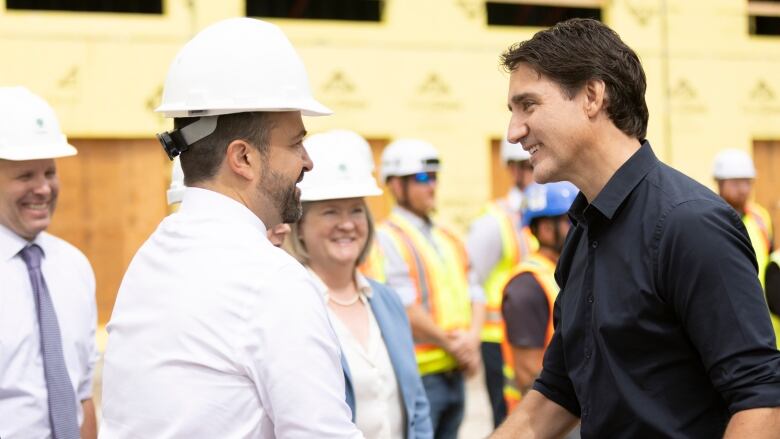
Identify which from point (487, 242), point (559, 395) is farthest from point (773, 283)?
point (559, 395)

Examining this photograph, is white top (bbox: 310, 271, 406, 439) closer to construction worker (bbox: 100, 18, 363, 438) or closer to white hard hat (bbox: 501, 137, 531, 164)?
construction worker (bbox: 100, 18, 363, 438)

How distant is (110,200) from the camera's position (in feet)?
38.3

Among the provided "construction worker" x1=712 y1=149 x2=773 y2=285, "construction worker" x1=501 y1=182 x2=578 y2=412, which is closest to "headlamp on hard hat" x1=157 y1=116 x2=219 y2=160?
"construction worker" x1=501 y1=182 x2=578 y2=412

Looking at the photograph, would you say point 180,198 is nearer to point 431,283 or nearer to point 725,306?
point 725,306

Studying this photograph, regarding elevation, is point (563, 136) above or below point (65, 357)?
above

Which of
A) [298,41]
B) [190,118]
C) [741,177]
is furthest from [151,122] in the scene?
[190,118]

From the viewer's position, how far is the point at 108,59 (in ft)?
38.3

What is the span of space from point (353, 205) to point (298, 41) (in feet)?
26.5

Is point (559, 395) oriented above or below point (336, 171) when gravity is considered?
below

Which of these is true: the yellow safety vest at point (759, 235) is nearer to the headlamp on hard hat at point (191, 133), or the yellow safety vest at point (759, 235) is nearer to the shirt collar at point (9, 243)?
the shirt collar at point (9, 243)

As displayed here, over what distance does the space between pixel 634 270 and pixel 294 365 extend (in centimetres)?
81

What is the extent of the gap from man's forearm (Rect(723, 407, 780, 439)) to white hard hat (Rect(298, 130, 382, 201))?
240cm

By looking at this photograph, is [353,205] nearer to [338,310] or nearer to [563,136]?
[338,310]

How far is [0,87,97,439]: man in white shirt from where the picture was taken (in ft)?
12.9
